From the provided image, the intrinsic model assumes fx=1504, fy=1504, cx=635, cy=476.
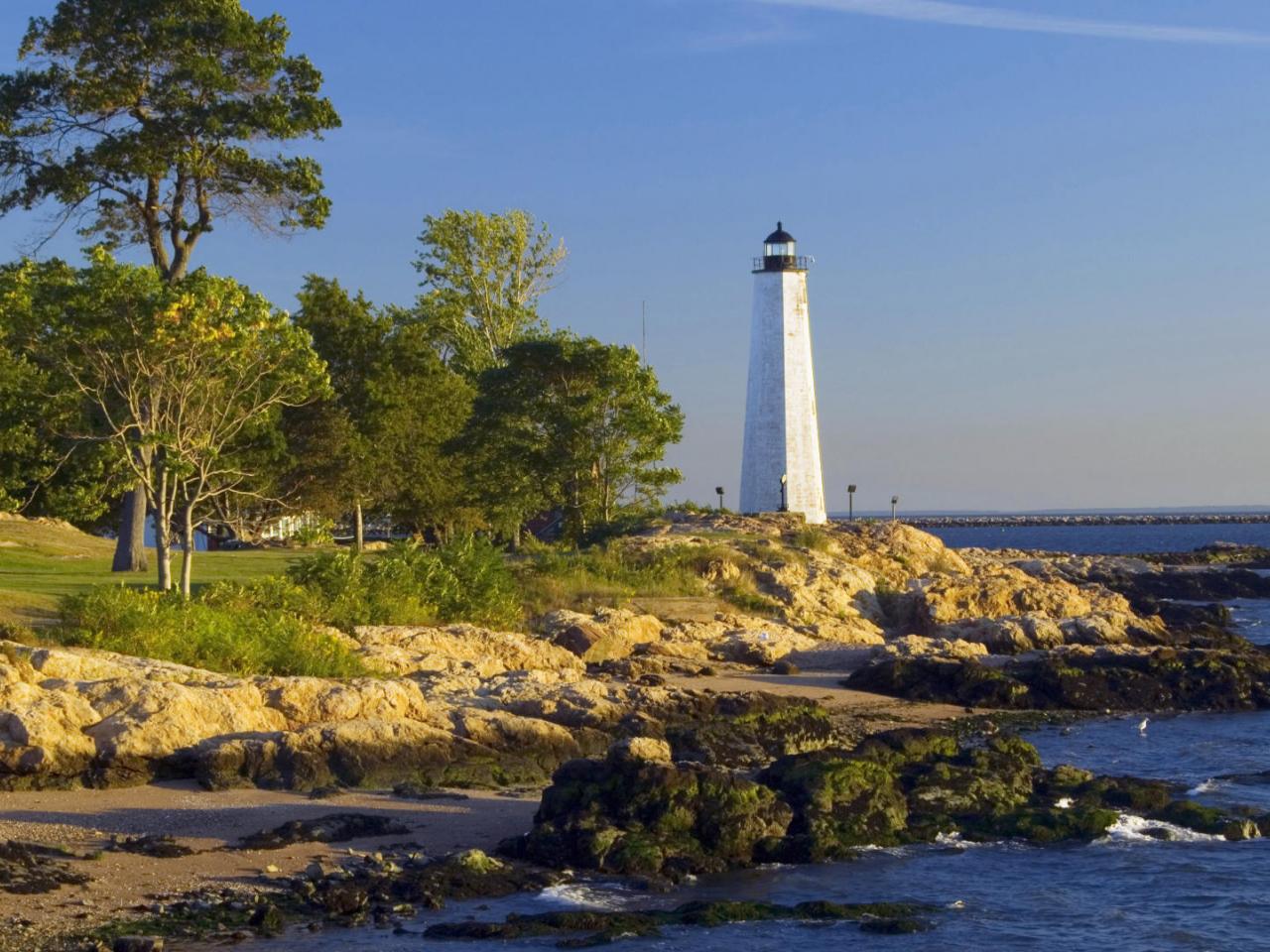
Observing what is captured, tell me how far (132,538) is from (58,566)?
1.77m

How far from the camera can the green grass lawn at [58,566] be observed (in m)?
20.5

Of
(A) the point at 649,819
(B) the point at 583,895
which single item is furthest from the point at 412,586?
(B) the point at 583,895

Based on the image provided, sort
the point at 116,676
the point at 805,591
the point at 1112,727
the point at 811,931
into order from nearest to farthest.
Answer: the point at 811,931
the point at 116,676
the point at 1112,727
the point at 805,591

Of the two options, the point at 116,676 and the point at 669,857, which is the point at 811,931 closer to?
the point at 669,857

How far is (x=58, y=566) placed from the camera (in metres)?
27.8

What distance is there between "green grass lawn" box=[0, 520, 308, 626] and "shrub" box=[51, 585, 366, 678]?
94cm

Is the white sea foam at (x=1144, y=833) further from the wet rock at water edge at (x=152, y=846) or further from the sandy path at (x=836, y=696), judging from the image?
the wet rock at water edge at (x=152, y=846)

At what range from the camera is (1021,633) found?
27016mm

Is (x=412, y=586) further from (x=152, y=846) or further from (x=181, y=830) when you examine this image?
(x=152, y=846)

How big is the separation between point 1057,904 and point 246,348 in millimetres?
13940

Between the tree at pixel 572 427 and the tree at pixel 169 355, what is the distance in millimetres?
13781

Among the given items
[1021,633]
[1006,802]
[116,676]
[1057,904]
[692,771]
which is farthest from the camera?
[1021,633]

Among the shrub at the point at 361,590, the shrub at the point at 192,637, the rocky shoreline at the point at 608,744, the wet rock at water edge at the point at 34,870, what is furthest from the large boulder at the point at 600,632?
the wet rock at water edge at the point at 34,870

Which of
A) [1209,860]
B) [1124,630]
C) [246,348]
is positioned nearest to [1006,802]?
[1209,860]
